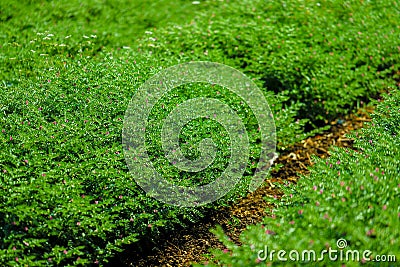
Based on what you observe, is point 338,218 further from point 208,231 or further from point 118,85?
point 118,85

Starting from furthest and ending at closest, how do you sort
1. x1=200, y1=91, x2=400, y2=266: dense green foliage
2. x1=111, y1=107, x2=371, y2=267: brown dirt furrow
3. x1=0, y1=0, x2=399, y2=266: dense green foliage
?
x1=111, y1=107, x2=371, y2=267: brown dirt furrow < x1=0, y1=0, x2=399, y2=266: dense green foliage < x1=200, y1=91, x2=400, y2=266: dense green foliage

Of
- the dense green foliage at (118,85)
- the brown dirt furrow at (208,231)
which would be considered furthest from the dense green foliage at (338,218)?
the dense green foliage at (118,85)

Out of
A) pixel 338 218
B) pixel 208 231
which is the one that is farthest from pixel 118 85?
pixel 338 218

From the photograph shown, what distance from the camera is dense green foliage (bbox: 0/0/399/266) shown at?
2.78 meters

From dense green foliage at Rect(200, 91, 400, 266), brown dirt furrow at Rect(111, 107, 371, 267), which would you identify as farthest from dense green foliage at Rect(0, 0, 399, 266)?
dense green foliage at Rect(200, 91, 400, 266)

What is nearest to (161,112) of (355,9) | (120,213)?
(120,213)

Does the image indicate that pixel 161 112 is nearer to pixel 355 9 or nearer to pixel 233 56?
pixel 233 56

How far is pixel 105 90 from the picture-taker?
3.54 metres

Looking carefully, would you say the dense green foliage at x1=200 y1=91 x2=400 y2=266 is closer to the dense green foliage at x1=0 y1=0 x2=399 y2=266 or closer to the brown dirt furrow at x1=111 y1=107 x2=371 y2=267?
the brown dirt furrow at x1=111 y1=107 x2=371 y2=267

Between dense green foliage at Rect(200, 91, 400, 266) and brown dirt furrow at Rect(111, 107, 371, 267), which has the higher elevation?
dense green foliage at Rect(200, 91, 400, 266)

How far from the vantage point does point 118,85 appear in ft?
11.9

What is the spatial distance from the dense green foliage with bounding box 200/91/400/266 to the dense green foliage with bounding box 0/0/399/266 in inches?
31.8

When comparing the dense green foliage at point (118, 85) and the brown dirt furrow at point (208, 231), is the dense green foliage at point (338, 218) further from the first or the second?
the dense green foliage at point (118, 85)

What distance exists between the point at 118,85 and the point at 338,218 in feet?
6.76
